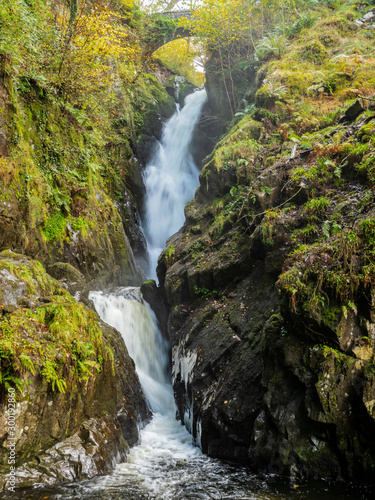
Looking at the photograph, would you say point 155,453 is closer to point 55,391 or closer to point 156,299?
point 55,391

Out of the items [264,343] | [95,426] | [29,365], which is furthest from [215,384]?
[29,365]

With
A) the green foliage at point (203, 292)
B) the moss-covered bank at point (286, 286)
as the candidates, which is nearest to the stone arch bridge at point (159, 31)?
the moss-covered bank at point (286, 286)

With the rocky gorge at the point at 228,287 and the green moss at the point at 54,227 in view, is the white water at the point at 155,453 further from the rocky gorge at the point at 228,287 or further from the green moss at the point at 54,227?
the green moss at the point at 54,227

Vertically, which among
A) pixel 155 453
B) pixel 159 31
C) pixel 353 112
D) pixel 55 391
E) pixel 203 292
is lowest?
pixel 155 453

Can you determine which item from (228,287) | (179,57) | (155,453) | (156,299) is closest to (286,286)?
(228,287)

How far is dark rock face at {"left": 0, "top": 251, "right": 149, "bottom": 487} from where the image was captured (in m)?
4.40

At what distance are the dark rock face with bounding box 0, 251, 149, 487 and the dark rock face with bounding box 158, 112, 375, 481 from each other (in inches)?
82.3

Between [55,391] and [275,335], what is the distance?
11.8 ft

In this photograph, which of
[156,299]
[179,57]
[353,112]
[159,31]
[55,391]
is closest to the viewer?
[55,391]

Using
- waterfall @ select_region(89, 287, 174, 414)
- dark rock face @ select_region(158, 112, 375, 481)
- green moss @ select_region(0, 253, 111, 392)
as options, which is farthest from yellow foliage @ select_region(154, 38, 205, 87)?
green moss @ select_region(0, 253, 111, 392)

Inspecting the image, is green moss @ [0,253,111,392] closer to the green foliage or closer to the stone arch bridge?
the green foliage

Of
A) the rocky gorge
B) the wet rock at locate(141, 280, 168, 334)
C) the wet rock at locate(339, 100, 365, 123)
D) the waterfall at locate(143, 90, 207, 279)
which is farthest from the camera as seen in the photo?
the waterfall at locate(143, 90, 207, 279)

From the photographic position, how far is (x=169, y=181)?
18.2m

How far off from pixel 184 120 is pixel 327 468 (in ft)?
64.7
